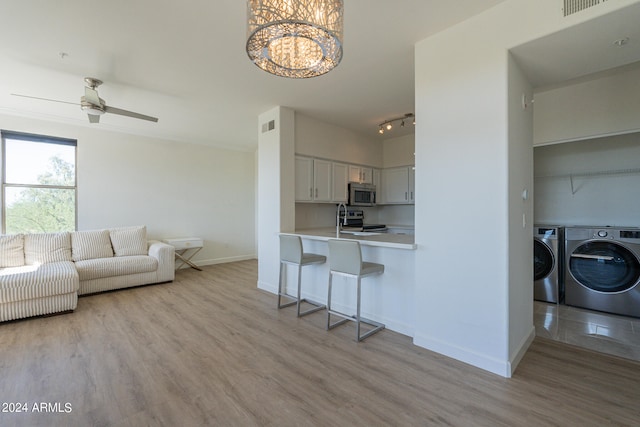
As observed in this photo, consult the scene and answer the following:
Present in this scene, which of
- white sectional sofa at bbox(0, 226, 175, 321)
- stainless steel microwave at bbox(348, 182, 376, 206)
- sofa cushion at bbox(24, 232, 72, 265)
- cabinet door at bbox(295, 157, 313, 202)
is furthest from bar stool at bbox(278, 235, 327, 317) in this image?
sofa cushion at bbox(24, 232, 72, 265)

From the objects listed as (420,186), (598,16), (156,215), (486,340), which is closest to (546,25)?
(598,16)

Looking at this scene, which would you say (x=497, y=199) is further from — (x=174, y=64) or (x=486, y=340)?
(x=174, y=64)

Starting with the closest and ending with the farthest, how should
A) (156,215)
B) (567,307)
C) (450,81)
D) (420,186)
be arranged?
(450,81) → (420,186) → (567,307) → (156,215)

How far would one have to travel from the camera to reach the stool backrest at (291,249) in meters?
3.40

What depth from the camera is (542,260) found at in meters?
3.73

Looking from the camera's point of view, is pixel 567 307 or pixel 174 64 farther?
pixel 567 307

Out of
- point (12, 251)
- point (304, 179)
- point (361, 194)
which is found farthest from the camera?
point (361, 194)

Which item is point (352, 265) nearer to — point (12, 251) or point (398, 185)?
point (398, 185)

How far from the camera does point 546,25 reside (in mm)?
1886

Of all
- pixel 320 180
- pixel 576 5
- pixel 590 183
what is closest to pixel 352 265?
pixel 320 180

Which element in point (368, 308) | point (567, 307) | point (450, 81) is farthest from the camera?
point (567, 307)

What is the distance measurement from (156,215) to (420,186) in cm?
522

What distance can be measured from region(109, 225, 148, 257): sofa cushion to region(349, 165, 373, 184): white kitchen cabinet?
387 centimetres

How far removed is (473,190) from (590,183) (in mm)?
2794
